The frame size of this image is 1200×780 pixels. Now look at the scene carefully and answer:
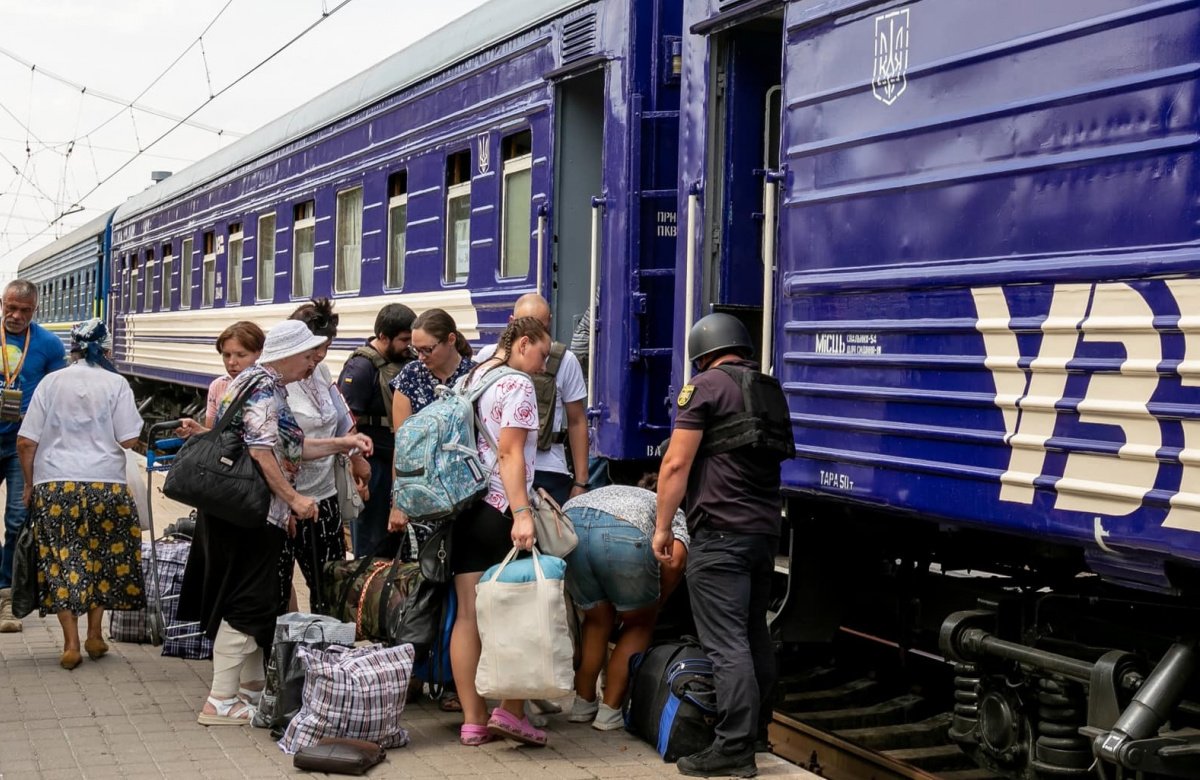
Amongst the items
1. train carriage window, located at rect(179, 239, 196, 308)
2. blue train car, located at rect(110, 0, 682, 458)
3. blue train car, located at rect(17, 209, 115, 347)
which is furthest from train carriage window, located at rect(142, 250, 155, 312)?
blue train car, located at rect(110, 0, 682, 458)

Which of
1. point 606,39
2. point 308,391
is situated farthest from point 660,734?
point 606,39

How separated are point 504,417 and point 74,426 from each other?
8.83ft

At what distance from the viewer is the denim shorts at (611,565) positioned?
5809 millimetres

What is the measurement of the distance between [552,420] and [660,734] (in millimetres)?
1600

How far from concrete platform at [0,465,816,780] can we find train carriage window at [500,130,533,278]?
311cm

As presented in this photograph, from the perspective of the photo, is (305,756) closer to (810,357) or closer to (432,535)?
(432,535)

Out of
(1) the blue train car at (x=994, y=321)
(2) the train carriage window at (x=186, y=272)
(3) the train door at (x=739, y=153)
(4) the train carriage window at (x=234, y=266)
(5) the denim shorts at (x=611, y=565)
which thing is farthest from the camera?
(2) the train carriage window at (x=186, y=272)

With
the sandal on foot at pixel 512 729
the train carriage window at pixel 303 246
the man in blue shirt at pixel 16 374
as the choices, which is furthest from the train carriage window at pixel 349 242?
the sandal on foot at pixel 512 729

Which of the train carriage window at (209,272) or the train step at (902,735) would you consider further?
the train carriage window at (209,272)

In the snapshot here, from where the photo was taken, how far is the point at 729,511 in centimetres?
538

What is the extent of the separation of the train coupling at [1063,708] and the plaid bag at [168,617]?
3.73 metres

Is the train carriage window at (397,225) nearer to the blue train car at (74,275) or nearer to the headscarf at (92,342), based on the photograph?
the headscarf at (92,342)

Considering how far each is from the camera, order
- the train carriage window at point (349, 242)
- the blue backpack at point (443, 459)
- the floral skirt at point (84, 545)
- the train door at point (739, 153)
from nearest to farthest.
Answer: the blue backpack at point (443, 459), the train door at point (739, 153), the floral skirt at point (84, 545), the train carriage window at point (349, 242)

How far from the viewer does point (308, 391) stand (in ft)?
21.1
